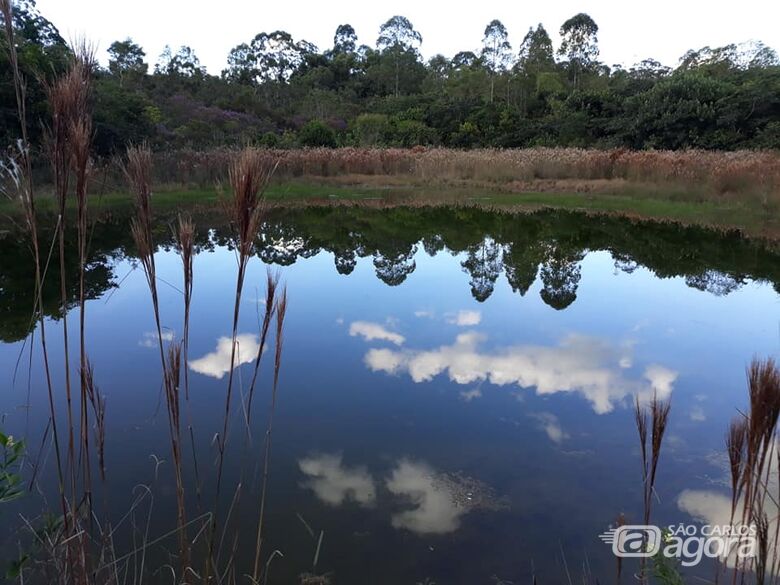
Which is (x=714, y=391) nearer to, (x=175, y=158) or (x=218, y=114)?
(x=175, y=158)

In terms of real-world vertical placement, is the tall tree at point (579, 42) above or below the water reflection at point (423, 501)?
above

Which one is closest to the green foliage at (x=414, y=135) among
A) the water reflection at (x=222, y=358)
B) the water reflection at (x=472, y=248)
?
the water reflection at (x=472, y=248)

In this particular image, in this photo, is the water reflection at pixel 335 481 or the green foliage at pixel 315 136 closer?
the water reflection at pixel 335 481

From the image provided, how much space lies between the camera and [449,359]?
426 cm

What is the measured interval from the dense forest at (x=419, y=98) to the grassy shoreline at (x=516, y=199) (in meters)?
2.65

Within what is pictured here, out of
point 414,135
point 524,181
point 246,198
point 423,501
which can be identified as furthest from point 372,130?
point 246,198

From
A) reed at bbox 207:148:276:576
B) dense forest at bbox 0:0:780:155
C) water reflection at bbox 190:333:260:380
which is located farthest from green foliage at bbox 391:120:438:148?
reed at bbox 207:148:276:576

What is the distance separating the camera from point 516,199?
1288 cm

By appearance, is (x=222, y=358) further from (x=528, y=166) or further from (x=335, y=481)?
(x=528, y=166)

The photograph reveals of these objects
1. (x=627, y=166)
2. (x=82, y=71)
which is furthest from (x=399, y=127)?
(x=82, y=71)

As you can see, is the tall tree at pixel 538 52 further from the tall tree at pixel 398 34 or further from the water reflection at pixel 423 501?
the water reflection at pixel 423 501

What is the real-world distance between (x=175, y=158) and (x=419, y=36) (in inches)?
1493

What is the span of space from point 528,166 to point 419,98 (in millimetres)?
17845

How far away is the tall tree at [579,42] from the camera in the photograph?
33.2 metres
